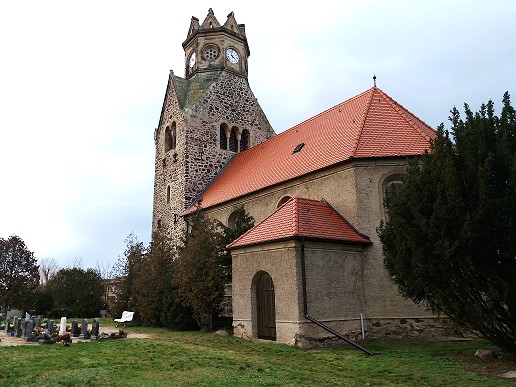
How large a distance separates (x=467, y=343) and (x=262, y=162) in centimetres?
1277

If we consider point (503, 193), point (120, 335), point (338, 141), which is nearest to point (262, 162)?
point (338, 141)

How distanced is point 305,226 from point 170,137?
18.1 m

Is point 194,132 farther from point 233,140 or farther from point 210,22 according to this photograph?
point 210,22

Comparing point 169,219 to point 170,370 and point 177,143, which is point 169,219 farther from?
point 170,370

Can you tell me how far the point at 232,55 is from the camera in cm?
3109

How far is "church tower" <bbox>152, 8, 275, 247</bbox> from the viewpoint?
89.5 feet

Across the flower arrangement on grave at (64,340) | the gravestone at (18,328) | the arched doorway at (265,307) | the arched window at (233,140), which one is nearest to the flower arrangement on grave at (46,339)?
the flower arrangement on grave at (64,340)

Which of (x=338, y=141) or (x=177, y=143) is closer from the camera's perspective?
(x=338, y=141)

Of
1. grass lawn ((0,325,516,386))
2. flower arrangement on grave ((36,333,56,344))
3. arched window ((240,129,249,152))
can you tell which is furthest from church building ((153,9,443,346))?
flower arrangement on grave ((36,333,56,344))

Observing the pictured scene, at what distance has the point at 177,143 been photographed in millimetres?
28391

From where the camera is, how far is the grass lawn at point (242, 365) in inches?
318

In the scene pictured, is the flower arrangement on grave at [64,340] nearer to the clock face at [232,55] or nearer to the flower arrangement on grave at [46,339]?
the flower arrangement on grave at [46,339]

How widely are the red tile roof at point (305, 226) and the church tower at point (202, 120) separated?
11.5 m

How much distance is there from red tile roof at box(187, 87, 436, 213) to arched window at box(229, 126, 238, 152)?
3925 mm
